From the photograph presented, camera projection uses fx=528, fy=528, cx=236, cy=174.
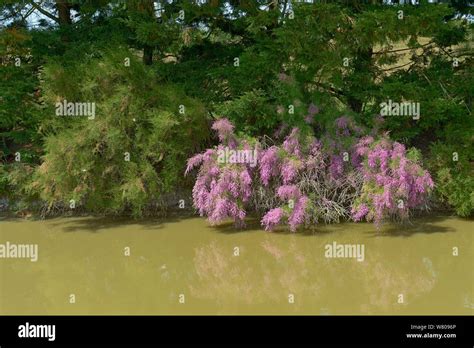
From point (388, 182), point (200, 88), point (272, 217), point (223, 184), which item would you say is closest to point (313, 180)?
point (272, 217)

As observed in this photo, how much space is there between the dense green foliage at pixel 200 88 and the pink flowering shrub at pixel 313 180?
1.73 feet

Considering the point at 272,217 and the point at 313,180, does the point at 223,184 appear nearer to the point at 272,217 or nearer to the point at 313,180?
the point at 272,217

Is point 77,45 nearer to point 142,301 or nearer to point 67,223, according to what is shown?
point 67,223

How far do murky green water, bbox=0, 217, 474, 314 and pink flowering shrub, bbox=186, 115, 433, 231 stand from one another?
400mm

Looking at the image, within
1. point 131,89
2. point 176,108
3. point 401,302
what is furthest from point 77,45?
point 401,302

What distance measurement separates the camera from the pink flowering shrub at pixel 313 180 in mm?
8820

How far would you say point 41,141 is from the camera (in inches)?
426

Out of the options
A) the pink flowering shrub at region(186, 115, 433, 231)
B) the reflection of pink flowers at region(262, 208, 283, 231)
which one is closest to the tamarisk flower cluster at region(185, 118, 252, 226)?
the pink flowering shrub at region(186, 115, 433, 231)

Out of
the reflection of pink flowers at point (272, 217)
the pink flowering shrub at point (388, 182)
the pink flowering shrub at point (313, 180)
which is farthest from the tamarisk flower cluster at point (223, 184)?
the pink flowering shrub at point (388, 182)

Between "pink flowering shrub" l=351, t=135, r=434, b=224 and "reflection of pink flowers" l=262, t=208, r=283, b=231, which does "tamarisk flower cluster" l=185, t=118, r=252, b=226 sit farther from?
"pink flowering shrub" l=351, t=135, r=434, b=224

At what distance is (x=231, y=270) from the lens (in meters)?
7.61

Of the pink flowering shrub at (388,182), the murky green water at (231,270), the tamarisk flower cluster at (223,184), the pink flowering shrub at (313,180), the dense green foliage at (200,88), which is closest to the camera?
the murky green water at (231,270)

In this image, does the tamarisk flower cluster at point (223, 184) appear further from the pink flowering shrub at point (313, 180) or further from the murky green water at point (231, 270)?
the murky green water at point (231, 270)

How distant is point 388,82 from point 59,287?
7143 millimetres
